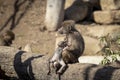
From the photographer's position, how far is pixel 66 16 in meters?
12.8

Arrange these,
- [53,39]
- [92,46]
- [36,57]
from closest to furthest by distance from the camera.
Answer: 1. [36,57]
2. [92,46]
3. [53,39]

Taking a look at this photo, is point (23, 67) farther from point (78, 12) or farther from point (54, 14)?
point (78, 12)

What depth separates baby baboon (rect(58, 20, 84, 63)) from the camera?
24.0ft

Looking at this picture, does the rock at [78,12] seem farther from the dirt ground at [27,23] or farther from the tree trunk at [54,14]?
the tree trunk at [54,14]

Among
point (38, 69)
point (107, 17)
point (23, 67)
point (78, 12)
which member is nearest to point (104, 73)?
point (38, 69)

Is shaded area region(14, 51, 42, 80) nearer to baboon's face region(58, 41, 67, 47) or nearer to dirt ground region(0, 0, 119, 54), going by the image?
baboon's face region(58, 41, 67, 47)

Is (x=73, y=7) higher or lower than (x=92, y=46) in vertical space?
higher

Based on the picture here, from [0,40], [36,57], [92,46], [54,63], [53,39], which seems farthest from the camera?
[53,39]

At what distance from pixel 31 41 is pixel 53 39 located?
30.0 inches

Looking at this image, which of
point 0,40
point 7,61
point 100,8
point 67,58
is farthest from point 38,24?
point 67,58

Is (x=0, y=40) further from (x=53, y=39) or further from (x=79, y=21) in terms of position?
(x=79, y=21)

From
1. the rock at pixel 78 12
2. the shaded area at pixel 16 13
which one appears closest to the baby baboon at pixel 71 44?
the rock at pixel 78 12

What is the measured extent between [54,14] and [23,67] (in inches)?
174

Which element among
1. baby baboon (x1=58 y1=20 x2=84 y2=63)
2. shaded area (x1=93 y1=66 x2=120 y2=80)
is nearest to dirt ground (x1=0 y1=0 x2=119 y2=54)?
baby baboon (x1=58 y1=20 x2=84 y2=63)
